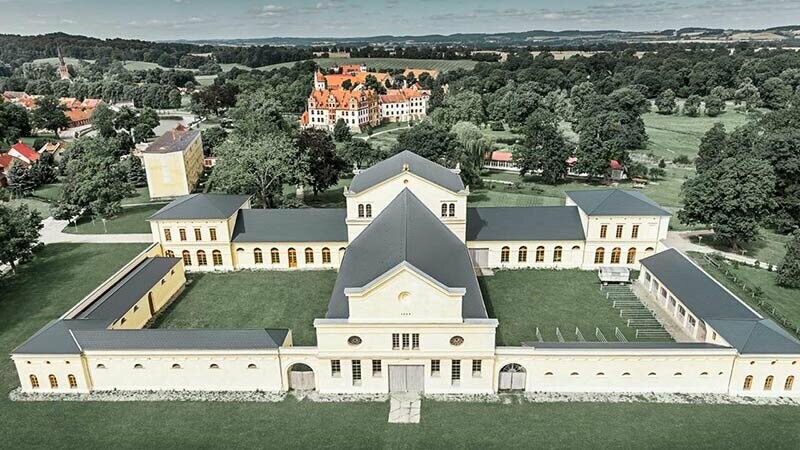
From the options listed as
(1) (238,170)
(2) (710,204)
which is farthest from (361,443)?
(2) (710,204)

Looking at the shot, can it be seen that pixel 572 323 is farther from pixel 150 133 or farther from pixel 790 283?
pixel 150 133

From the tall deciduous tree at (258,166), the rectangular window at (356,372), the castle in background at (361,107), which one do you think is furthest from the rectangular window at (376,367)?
the castle in background at (361,107)

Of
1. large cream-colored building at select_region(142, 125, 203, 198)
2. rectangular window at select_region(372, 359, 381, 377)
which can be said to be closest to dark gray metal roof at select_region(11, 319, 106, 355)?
rectangular window at select_region(372, 359, 381, 377)

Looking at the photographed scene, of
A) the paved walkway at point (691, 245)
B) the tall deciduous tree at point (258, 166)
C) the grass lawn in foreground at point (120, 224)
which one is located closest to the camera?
the paved walkway at point (691, 245)

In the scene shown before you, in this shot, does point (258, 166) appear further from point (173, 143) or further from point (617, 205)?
point (617, 205)

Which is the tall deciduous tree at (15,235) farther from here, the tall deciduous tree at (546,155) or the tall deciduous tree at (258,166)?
the tall deciduous tree at (546,155)

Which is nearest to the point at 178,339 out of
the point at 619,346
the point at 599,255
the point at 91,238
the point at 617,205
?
the point at 619,346
